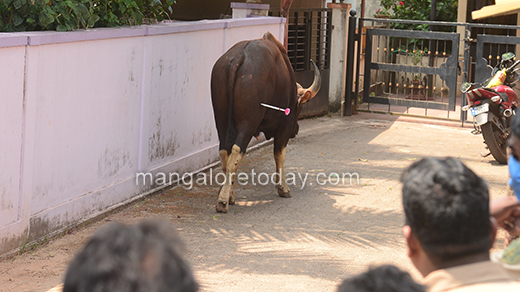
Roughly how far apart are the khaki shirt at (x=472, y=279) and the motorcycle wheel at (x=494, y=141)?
7.02m

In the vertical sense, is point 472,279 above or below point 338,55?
below

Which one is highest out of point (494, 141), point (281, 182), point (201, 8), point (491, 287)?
point (201, 8)

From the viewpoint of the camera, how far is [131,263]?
1114 mm

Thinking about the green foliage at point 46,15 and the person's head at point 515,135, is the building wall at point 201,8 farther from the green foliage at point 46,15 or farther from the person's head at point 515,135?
the person's head at point 515,135

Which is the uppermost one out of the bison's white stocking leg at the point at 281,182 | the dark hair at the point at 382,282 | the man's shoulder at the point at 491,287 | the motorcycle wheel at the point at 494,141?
the dark hair at the point at 382,282

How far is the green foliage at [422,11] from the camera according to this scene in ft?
48.8

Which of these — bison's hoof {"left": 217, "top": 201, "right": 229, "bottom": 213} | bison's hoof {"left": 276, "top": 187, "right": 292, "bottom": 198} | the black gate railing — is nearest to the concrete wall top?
bison's hoof {"left": 217, "top": 201, "right": 229, "bottom": 213}

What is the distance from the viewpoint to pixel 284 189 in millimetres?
6891

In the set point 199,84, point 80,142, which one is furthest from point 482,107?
point 80,142

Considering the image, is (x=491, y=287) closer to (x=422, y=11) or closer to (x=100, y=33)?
(x=100, y=33)

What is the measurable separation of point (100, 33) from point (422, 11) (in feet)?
37.0

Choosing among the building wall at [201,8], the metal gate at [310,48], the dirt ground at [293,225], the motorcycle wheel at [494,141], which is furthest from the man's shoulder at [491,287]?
the building wall at [201,8]

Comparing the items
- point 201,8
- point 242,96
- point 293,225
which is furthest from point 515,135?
point 201,8

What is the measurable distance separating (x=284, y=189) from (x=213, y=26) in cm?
228
